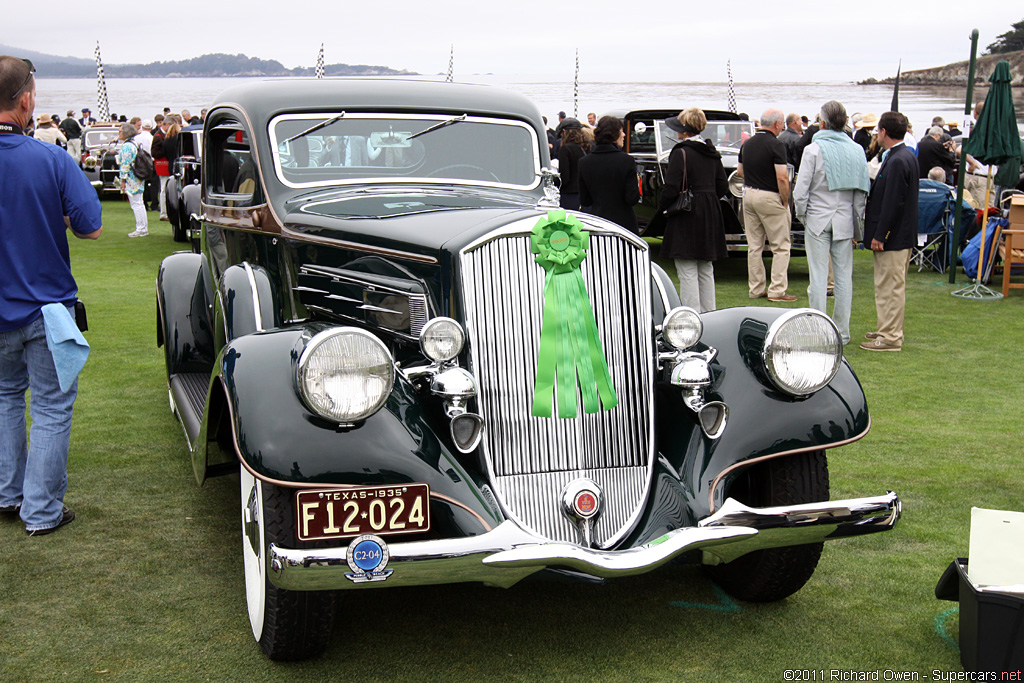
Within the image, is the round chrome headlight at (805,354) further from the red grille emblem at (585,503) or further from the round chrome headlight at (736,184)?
the round chrome headlight at (736,184)

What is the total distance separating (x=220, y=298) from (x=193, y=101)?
140 ft

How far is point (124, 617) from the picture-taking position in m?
3.12

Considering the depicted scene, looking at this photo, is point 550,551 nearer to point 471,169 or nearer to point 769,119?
point 471,169

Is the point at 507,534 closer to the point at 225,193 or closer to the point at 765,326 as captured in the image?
the point at 765,326

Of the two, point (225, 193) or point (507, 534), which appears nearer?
point (507, 534)

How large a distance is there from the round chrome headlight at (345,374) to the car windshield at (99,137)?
2036cm

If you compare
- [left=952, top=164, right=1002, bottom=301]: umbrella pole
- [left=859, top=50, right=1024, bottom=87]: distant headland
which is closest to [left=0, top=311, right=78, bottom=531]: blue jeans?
[left=952, top=164, right=1002, bottom=301]: umbrella pole

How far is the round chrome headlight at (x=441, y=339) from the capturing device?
9.14 feet

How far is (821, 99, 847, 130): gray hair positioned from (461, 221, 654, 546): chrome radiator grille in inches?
184


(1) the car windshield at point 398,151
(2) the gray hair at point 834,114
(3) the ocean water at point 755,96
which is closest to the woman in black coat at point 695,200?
(2) the gray hair at point 834,114

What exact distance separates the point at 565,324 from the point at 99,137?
68.6 feet

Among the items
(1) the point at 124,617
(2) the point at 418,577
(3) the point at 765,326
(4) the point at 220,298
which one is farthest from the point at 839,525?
(4) the point at 220,298

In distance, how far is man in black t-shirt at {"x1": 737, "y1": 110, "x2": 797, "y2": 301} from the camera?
8734mm

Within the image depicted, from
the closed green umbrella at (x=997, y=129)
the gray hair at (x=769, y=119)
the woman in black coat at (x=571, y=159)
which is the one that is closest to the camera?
the gray hair at (x=769, y=119)
